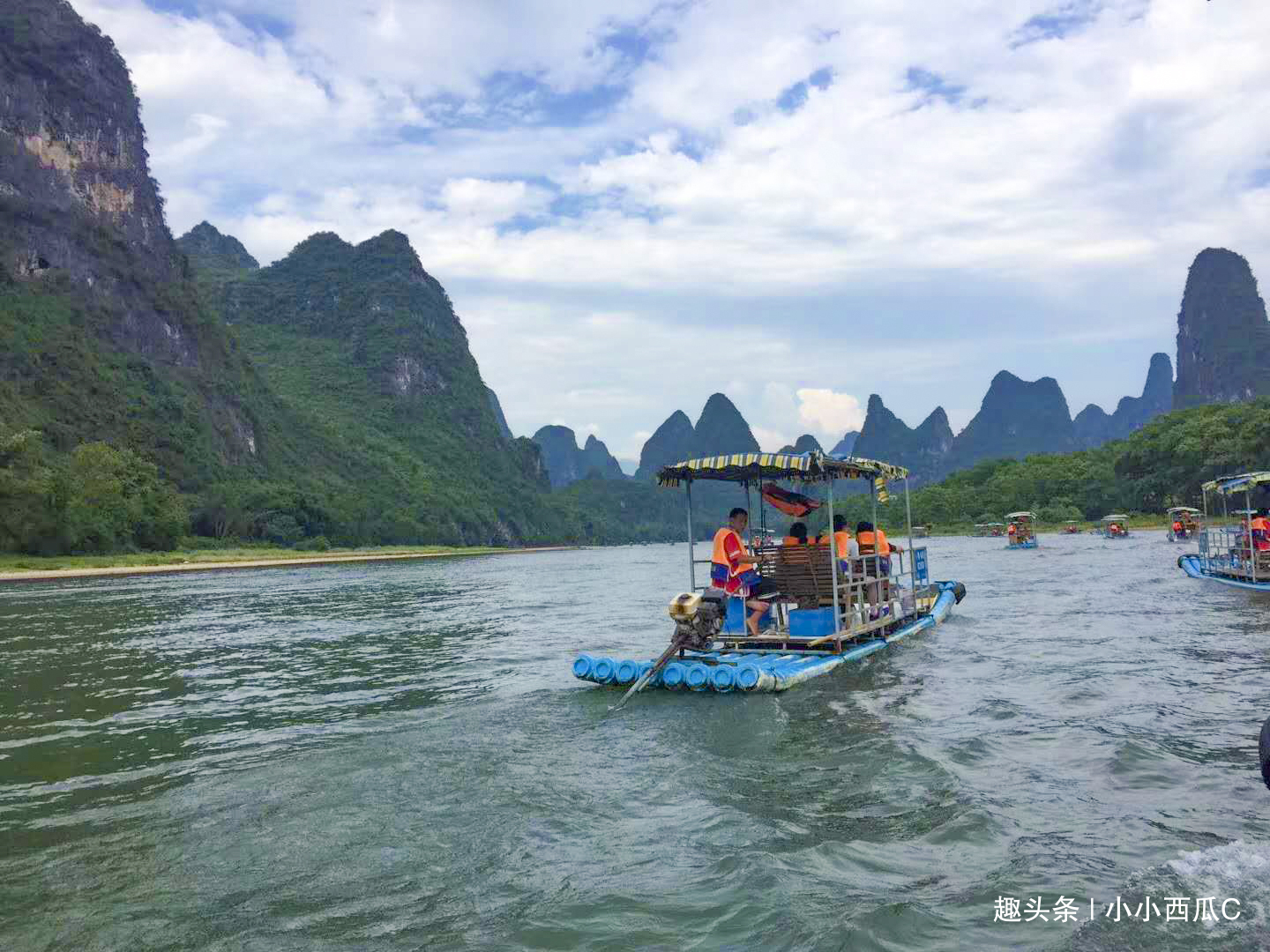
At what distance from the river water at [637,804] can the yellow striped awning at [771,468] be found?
283cm

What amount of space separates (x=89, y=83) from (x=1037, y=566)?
106 metres

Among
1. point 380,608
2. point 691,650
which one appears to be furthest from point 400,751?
point 380,608

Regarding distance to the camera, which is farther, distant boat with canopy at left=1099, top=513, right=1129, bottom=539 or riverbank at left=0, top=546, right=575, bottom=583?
distant boat with canopy at left=1099, top=513, right=1129, bottom=539

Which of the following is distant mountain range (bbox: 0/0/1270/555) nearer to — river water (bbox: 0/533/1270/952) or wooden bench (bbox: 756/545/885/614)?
river water (bbox: 0/533/1270/952)

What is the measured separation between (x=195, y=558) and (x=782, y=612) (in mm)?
48721

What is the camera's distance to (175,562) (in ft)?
161

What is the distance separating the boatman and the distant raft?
2.19 feet

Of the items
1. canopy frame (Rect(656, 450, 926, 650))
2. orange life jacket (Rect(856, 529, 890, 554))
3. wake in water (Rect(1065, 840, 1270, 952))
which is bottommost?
wake in water (Rect(1065, 840, 1270, 952))

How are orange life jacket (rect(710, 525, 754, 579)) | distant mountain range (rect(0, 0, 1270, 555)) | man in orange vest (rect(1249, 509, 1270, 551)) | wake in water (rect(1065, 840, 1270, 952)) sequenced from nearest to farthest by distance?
1. wake in water (rect(1065, 840, 1270, 952))
2. orange life jacket (rect(710, 525, 754, 579))
3. man in orange vest (rect(1249, 509, 1270, 551))
4. distant mountain range (rect(0, 0, 1270, 555))

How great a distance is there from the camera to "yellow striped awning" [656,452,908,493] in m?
11.5

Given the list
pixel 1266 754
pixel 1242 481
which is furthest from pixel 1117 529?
pixel 1266 754

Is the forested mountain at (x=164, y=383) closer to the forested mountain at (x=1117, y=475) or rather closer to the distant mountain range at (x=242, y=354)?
the distant mountain range at (x=242, y=354)

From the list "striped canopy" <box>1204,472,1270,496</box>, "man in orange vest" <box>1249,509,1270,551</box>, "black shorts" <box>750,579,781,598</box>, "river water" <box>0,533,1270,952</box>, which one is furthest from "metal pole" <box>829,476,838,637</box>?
"man in orange vest" <box>1249,509,1270,551</box>

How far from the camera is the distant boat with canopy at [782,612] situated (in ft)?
34.7
